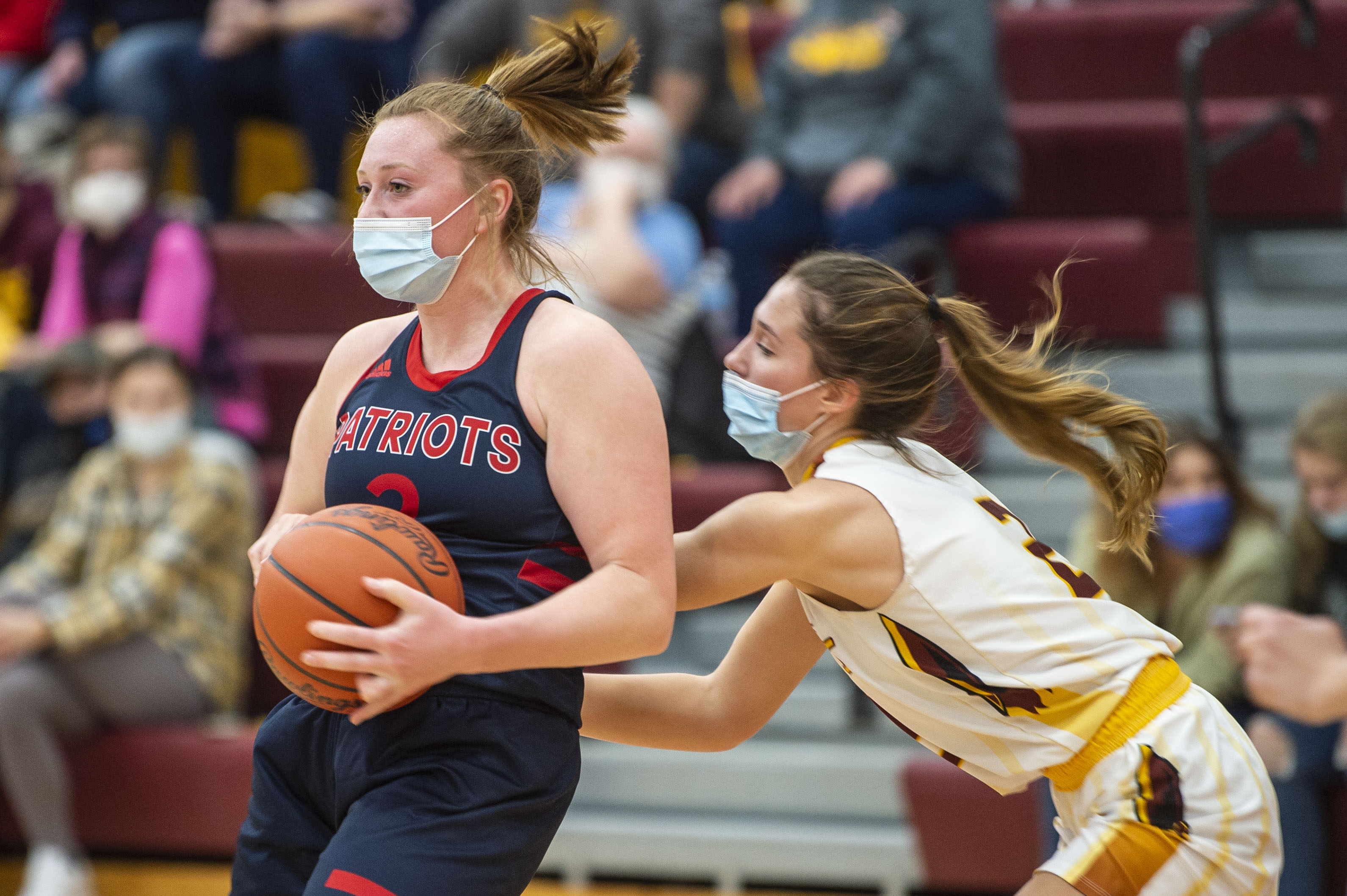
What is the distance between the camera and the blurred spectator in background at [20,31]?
24.2ft

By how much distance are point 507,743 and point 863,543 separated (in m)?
0.57

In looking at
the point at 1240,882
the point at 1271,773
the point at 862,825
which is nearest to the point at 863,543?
the point at 1240,882

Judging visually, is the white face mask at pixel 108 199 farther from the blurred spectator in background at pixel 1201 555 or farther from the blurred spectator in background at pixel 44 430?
the blurred spectator in background at pixel 1201 555

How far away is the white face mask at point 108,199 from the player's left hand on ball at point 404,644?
4.13m

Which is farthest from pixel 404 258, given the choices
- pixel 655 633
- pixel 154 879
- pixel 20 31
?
pixel 20 31

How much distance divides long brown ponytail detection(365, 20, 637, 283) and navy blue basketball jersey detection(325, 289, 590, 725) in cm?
22

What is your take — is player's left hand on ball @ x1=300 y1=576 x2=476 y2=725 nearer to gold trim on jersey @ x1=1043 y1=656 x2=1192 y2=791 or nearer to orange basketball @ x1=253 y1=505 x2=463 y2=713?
orange basketball @ x1=253 y1=505 x2=463 y2=713

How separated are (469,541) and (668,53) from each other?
4003mm

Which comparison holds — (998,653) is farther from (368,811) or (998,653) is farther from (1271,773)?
(1271,773)

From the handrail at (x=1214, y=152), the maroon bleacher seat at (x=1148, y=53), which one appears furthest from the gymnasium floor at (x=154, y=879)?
the maroon bleacher seat at (x=1148, y=53)

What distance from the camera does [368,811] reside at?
194 cm

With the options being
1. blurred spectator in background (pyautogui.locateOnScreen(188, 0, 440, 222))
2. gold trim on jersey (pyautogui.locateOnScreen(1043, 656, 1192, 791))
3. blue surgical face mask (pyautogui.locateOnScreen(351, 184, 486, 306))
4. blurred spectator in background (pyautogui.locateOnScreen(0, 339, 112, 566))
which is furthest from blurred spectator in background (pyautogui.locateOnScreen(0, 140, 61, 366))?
gold trim on jersey (pyautogui.locateOnScreen(1043, 656, 1192, 791))

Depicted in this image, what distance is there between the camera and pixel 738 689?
2.47 m

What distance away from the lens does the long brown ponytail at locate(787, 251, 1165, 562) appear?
2322 millimetres
